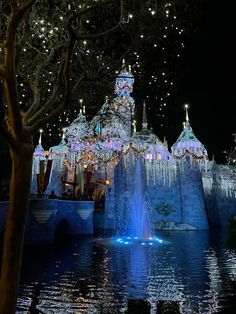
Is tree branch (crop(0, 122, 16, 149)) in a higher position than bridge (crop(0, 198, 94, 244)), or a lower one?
higher

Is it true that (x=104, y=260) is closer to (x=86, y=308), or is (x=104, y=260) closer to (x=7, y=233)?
(x=86, y=308)

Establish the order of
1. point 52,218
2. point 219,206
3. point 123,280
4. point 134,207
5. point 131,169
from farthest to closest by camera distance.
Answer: point 219,206 → point 131,169 → point 134,207 → point 52,218 → point 123,280

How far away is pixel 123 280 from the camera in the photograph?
12836 millimetres

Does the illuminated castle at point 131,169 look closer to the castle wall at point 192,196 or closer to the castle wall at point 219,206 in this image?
the castle wall at point 192,196

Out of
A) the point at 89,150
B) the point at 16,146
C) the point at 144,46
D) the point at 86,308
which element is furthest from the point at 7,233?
the point at 89,150

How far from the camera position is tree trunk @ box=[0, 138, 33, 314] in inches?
228

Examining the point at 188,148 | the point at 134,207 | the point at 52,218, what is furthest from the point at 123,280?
the point at 188,148

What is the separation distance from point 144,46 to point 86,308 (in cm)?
744

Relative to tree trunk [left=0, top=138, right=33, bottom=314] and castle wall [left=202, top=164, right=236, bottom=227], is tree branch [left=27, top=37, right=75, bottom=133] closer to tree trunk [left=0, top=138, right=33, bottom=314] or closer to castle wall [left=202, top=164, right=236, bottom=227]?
tree trunk [left=0, top=138, right=33, bottom=314]

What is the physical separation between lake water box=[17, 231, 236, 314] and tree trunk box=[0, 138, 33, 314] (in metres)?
3.64

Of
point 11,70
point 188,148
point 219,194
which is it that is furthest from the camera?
point 219,194

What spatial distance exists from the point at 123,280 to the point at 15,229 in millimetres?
7891

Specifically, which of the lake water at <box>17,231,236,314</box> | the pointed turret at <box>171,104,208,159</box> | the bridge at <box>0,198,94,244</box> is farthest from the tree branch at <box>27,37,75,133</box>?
the pointed turret at <box>171,104,208,159</box>

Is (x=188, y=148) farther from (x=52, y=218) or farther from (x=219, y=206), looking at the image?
(x=52, y=218)
